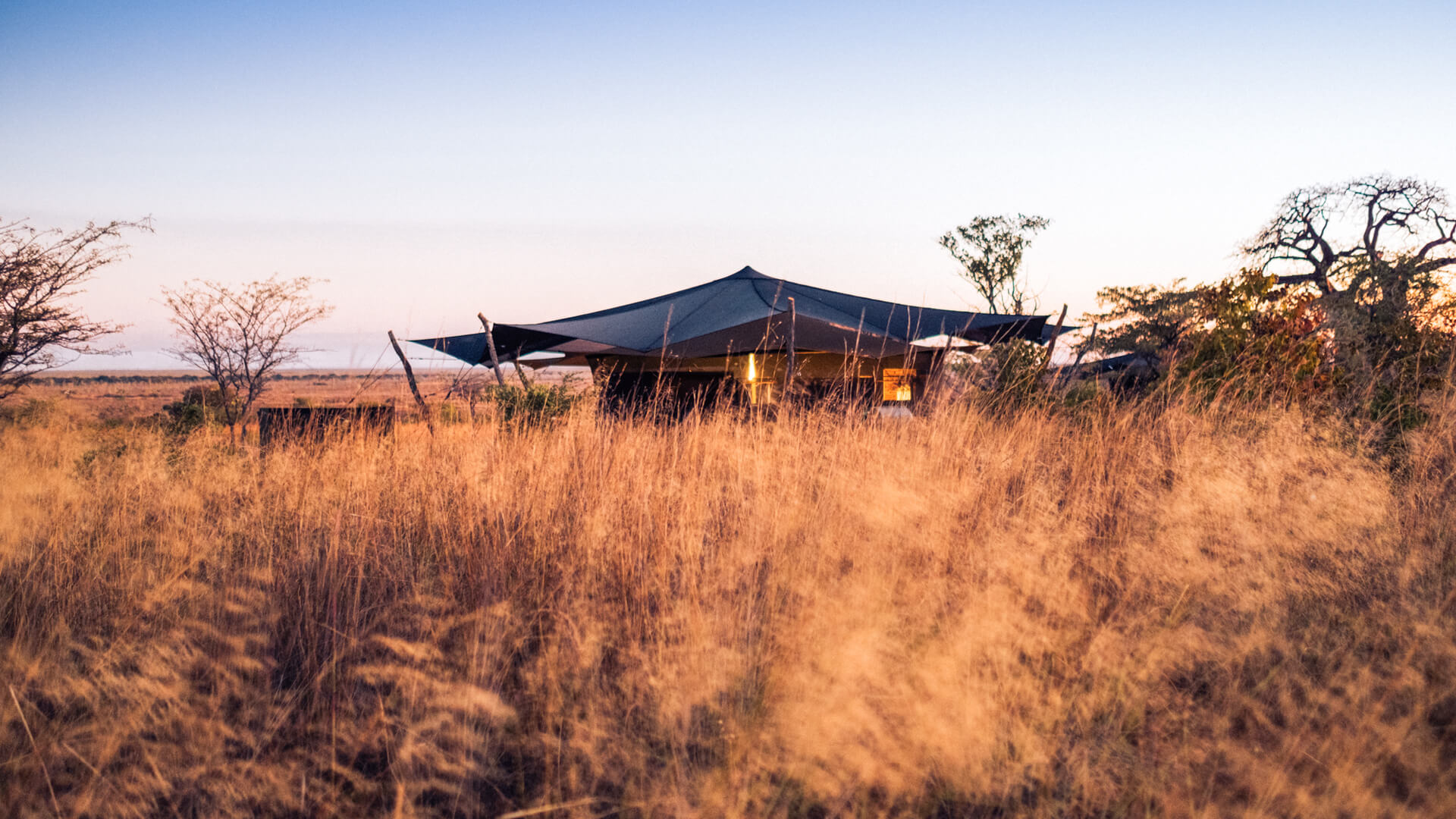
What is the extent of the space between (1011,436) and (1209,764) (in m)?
1.94

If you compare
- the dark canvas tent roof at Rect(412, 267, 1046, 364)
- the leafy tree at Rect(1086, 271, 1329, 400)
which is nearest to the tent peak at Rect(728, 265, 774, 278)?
the dark canvas tent roof at Rect(412, 267, 1046, 364)

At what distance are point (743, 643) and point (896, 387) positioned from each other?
8601mm

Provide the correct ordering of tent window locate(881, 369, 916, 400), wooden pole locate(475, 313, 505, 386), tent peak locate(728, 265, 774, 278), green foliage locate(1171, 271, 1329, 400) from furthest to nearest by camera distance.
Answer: tent window locate(881, 369, 916, 400) < tent peak locate(728, 265, 774, 278) < wooden pole locate(475, 313, 505, 386) < green foliage locate(1171, 271, 1329, 400)

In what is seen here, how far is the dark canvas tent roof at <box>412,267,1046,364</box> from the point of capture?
537 cm

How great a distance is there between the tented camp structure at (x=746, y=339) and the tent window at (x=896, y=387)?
3 centimetres

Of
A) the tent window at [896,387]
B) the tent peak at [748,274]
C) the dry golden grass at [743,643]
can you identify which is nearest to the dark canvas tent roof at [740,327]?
the tent peak at [748,274]

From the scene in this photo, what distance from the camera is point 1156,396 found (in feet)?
13.1

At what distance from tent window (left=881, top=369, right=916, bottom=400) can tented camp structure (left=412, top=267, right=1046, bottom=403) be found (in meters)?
0.03

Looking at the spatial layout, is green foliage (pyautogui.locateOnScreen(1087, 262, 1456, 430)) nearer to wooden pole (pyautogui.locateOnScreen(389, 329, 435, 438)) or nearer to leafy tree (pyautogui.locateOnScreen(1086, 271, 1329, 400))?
leafy tree (pyautogui.locateOnScreen(1086, 271, 1329, 400))

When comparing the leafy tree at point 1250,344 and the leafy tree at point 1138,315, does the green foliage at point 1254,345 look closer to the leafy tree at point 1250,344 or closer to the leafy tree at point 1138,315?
the leafy tree at point 1250,344

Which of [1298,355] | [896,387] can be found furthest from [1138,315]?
[1298,355]

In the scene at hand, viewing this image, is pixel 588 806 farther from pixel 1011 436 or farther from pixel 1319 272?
pixel 1319 272

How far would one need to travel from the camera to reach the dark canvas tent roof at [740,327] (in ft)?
17.6

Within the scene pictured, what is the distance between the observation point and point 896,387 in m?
9.61
